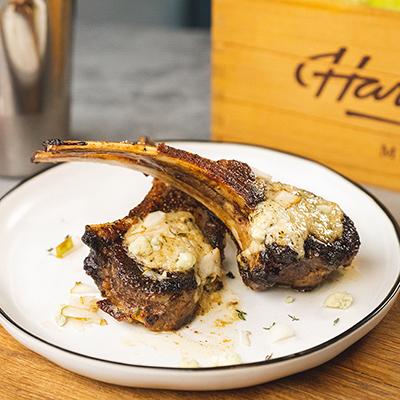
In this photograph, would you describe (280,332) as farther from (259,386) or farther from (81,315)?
(81,315)

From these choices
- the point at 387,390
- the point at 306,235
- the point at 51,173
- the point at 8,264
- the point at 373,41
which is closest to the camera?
the point at 387,390

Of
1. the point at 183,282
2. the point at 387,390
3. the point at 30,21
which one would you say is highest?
the point at 30,21

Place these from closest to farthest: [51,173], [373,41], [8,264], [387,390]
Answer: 1. [387,390]
2. [8,264]
3. [51,173]
4. [373,41]

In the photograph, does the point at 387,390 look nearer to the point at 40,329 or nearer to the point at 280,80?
the point at 40,329

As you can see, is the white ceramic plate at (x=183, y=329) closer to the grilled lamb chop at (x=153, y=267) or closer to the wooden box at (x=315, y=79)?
the grilled lamb chop at (x=153, y=267)

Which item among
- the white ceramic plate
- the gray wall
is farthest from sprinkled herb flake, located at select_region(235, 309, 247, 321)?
the gray wall

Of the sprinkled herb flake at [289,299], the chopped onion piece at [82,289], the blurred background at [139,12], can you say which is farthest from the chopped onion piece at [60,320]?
the blurred background at [139,12]

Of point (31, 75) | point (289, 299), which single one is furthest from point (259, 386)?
point (31, 75)

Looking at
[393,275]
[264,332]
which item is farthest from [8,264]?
[393,275]

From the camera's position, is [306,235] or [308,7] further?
[308,7]
